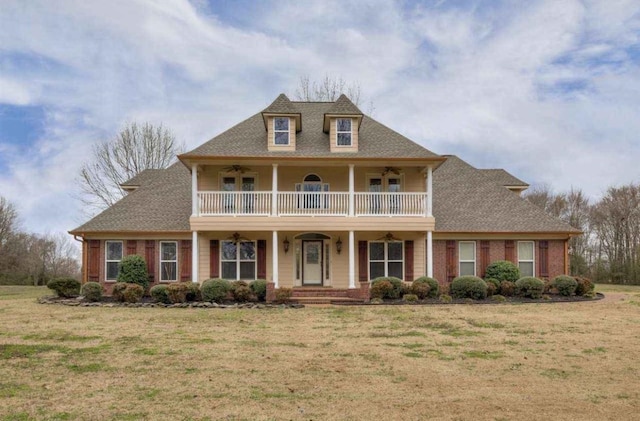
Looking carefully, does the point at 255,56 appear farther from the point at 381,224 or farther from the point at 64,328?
the point at 64,328

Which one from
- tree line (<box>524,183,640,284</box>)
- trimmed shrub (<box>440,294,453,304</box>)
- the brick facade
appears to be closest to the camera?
trimmed shrub (<box>440,294,453,304</box>)

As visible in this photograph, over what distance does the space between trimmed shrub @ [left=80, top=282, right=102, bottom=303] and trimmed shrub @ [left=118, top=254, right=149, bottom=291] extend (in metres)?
1.43

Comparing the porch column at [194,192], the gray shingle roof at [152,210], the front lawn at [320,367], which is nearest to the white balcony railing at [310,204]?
the porch column at [194,192]

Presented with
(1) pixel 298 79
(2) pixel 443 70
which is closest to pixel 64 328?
(2) pixel 443 70

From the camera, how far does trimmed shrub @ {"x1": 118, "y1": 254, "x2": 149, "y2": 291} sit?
19844 millimetres

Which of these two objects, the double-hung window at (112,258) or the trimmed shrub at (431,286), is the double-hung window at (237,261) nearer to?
the double-hung window at (112,258)

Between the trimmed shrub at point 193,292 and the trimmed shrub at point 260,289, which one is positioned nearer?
the trimmed shrub at point 193,292

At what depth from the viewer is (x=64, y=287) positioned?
1958 centimetres

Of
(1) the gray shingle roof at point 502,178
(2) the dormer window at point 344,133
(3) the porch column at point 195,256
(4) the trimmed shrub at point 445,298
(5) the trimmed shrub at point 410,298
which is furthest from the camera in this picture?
(1) the gray shingle roof at point 502,178

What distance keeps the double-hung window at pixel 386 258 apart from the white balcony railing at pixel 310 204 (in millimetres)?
1899

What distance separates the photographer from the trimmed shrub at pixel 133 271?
1984cm

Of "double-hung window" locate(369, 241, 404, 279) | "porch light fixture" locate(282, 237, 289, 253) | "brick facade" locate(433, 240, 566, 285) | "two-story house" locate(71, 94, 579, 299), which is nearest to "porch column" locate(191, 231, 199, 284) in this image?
"two-story house" locate(71, 94, 579, 299)

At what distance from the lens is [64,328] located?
12.2 metres

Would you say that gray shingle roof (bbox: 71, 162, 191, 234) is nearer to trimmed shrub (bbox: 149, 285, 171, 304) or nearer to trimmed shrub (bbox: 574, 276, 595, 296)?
trimmed shrub (bbox: 149, 285, 171, 304)
